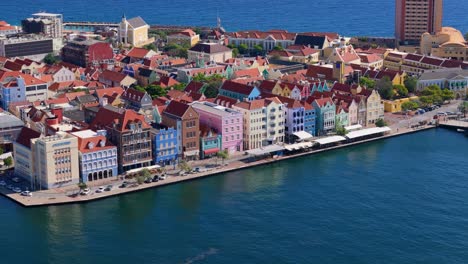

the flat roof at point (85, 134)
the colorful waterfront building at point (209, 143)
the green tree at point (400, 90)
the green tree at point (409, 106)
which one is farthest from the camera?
the green tree at point (400, 90)

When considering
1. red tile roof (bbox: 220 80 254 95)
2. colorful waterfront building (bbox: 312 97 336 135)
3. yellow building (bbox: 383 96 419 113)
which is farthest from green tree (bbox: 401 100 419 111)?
Result: red tile roof (bbox: 220 80 254 95)

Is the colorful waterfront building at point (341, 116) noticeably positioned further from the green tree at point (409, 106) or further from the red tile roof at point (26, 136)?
the red tile roof at point (26, 136)

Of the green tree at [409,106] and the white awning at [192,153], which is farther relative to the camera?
the green tree at [409,106]

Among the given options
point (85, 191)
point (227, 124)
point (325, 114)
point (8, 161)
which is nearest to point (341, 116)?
point (325, 114)

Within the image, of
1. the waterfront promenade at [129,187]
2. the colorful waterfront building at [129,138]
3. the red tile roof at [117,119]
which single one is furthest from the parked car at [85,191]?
the red tile roof at [117,119]

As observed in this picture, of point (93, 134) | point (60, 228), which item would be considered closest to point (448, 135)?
point (93, 134)

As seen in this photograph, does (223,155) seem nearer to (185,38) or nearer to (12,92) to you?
(12,92)
